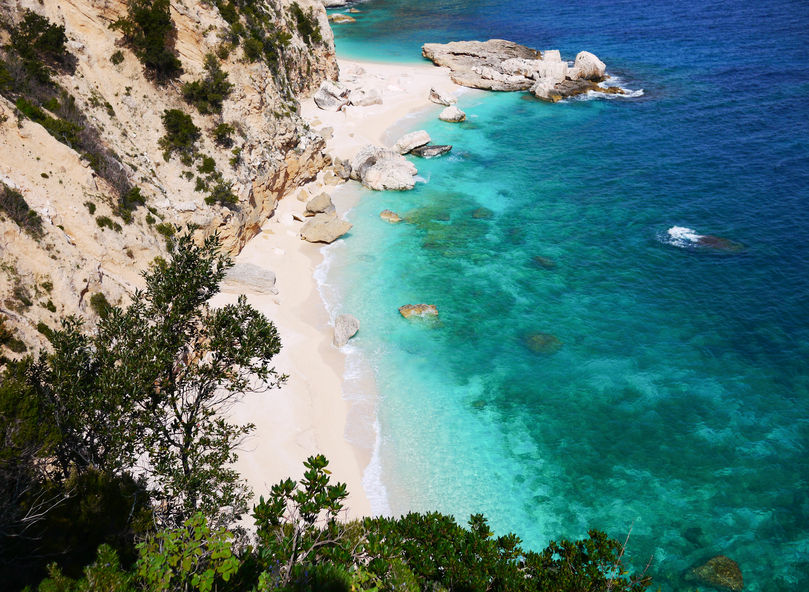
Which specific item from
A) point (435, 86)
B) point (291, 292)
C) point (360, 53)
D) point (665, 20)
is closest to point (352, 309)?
point (291, 292)

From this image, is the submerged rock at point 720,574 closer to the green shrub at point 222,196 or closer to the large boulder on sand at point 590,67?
the green shrub at point 222,196

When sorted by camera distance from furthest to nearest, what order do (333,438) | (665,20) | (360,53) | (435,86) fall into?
(665,20)
(360,53)
(435,86)
(333,438)

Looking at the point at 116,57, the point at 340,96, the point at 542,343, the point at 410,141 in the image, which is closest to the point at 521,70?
the point at 340,96

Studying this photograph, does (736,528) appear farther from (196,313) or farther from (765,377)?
(196,313)

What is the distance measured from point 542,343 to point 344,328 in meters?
13.8

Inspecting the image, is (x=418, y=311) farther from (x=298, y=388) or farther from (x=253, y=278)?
(x=253, y=278)

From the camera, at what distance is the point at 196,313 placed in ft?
66.5

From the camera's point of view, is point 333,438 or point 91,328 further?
point 333,438

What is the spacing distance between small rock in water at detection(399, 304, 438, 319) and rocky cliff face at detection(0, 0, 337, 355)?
1440 centimetres

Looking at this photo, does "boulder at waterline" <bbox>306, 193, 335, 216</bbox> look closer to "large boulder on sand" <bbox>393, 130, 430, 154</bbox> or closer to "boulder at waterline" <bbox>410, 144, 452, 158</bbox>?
"large boulder on sand" <bbox>393, 130, 430, 154</bbox>

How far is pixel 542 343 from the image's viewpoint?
37.3 metres

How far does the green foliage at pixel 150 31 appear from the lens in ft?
130

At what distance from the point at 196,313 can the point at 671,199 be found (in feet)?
163

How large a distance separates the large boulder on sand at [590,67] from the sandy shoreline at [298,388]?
47.9 m
